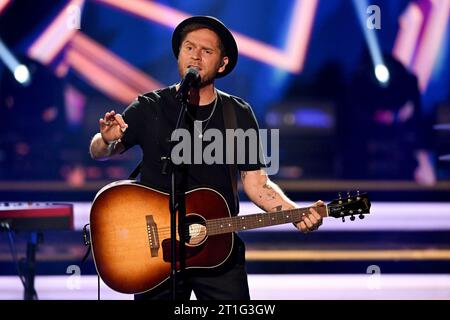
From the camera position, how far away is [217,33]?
393 centimetres

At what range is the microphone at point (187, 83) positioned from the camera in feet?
10.7

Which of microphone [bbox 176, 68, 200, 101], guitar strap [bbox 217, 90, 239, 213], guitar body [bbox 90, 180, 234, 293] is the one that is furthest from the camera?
guitar strap [bbox 217, 90, 239, 213]

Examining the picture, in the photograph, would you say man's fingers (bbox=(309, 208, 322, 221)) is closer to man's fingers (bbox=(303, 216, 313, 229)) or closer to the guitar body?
man's fingers (bbox=(303, 216, 313, 229))

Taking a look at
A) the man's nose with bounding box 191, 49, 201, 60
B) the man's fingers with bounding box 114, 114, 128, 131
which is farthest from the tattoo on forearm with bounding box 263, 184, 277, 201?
the man's fingers with bounding box 114, 114, 128, 131

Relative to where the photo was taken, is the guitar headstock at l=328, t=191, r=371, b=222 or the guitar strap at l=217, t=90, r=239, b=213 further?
the guitar strap at l=217, t=90, r=239, b=213

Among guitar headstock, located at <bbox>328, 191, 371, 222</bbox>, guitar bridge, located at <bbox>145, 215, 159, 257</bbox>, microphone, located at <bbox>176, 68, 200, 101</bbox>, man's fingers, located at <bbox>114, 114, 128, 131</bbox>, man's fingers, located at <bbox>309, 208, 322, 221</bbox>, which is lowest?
guitar bridge, located at <bbox>145, 215, 159, 257</bbox>

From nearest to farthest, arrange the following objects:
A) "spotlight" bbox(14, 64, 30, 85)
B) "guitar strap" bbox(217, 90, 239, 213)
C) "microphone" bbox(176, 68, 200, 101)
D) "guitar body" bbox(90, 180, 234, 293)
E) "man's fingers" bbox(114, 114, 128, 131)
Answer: "microphone" bbox(176, 68, 200, 101) → "man's fingers" bbox(114, 114, 128, 131) → "guitar body" bbox(90, 180, 234, 293) → "guitar strap" bbox(217, 90, 239, 213) → "spotlight" bbox(14, 64, 30, 85)

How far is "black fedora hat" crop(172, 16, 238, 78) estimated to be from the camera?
3.91 metres

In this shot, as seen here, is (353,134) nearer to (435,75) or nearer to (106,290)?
(435,75)

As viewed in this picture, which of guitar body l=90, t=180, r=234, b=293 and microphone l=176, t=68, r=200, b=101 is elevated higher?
microphone l=176, t=68, r=200, b=101

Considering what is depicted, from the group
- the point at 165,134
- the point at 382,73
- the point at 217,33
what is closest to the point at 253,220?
the point at 165,134

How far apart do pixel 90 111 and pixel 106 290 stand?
1.33 meters

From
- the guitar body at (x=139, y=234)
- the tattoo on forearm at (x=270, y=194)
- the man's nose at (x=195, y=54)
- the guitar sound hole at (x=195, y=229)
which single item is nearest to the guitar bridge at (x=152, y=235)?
the guitar body at (x=139, y=234)

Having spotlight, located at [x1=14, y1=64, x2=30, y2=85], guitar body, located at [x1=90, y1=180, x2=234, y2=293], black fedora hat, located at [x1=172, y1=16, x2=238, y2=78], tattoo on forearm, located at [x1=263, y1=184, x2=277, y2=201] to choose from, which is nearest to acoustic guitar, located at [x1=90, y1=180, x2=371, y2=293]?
guitar body, located at [x1=90, y1=180, x2=234, y2=293]
